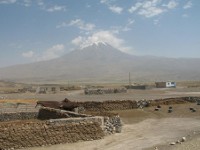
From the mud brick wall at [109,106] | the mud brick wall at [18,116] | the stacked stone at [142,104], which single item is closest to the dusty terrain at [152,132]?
the mud brick wall at [109,106]

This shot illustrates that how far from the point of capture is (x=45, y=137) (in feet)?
65.2

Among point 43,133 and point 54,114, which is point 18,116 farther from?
point 43,133

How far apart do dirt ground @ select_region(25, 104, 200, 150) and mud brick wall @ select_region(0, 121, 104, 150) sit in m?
0.45

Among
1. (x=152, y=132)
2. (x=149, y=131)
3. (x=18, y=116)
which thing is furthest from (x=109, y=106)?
(x=152, y=132)

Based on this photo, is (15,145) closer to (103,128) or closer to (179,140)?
(103,128)

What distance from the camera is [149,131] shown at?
24.2m

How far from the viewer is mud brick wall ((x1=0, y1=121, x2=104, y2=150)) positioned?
63.1ft

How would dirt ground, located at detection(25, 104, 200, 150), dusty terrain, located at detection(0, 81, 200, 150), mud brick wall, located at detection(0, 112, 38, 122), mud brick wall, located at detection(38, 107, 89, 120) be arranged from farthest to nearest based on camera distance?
mud brick wall, located at detection(0, 112, 38, 122)
mud brick wall, located at detection(38, 107, 89, 120)
dirt ground, located at detection(25, 104, 200, 150)
dusty terrain, located at detection(0, 81, 200, 150)

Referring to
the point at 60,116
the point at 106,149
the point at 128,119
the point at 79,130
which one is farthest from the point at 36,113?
the point at 106,149

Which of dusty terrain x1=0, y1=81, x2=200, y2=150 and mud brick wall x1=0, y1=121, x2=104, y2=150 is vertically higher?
mud brick wall x1=0, y1=121, x2=104, y2=150

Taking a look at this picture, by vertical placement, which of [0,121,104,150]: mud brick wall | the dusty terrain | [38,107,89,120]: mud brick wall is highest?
[38,107,89,120]: mud brick wall

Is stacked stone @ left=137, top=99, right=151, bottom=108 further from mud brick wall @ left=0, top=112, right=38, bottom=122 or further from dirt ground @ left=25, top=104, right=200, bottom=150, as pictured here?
mud brick wall @ left=0, top=112, right=38, bottom=122

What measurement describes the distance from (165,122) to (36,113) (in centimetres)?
1014

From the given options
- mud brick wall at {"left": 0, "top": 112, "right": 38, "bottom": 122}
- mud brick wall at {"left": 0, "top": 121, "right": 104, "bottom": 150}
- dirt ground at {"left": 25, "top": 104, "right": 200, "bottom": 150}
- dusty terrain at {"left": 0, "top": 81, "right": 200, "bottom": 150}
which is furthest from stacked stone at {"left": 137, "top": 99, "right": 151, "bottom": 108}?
mud brick wall at {"left": 0, "top": 121, "right": 104, "bottom": 150}
